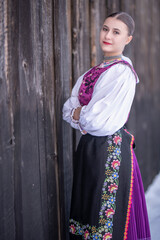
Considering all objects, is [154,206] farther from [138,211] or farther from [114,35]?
[114,35]

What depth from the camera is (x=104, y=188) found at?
5.69 feet

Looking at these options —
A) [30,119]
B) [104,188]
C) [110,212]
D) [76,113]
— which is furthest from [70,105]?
[110,212]

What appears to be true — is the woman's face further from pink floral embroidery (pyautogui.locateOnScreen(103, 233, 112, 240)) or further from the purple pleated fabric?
pink floral embroidery (pyautogui.locateOnScreen(103, 233, 112, 240))

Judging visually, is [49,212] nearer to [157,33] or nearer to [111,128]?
[111,128]

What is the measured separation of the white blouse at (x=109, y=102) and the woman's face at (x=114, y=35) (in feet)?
0.51

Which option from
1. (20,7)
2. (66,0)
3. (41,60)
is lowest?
(41,60)

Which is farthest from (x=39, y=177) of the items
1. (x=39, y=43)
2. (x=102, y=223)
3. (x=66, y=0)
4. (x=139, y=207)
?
(x=66, y=0)

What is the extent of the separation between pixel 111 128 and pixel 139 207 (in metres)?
0.59

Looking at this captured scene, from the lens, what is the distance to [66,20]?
207 centimetres

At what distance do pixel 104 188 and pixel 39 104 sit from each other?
0.66 meters

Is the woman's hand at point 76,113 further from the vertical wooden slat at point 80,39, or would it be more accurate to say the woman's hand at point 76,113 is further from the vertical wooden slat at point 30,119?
the vertical wooden slat at point 80,39

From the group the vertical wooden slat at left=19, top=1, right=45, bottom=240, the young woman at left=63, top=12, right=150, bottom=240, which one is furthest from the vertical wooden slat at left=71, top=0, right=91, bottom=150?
the vertical wooden slat at left=19, top=1, right=45, bottom=240

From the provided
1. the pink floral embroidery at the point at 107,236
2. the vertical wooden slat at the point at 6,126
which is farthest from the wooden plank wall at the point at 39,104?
the pink floral embroidery at the point at 107,236

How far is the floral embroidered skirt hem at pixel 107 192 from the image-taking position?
1.73 meters
